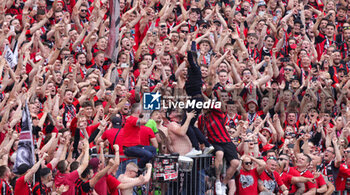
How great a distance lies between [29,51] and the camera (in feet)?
56.0

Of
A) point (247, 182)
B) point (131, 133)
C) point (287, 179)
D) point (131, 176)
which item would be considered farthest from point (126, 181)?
point (287, 179)

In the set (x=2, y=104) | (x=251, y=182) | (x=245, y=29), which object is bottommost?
(x=251, y=182)

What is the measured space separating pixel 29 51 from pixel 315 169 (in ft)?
17.5

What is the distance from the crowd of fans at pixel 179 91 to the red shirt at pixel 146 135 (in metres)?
0.02

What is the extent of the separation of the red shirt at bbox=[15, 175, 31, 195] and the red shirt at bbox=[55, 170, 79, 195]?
18.7 inches

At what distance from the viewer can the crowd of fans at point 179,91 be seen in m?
14.0

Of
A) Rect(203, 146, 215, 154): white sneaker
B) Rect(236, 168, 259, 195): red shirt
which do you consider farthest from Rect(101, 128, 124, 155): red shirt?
Rect(236, 168, 259, 195): red shirt

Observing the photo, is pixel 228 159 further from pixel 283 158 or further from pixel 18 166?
pixel 18 166

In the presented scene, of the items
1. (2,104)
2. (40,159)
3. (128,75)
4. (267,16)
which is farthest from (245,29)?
(40,159)

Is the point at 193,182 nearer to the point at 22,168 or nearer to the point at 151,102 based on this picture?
the point at 151,102

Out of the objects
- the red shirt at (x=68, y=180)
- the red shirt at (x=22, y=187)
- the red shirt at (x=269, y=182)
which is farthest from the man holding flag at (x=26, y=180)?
the red shirt at (x=269, y=182)

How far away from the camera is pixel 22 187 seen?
12930mm

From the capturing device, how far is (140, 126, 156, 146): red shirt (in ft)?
45.5

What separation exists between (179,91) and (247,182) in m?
1.87
